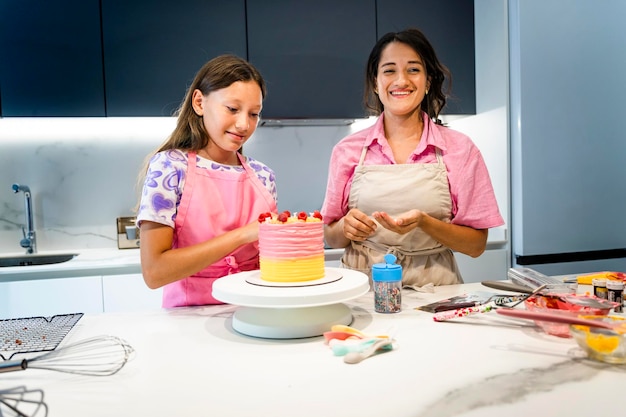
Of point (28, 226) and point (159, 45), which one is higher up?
point (159, 45)

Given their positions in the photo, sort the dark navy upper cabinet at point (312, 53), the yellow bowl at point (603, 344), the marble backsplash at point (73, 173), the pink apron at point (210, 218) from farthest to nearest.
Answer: the marble backsplash at point (73, 173) < the dark navy upper cabinet at point (312, 53) < the pink apron at point (210, 218) < the yellow bowl at point (603, 344)

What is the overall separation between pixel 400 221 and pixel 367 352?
0.47 metres

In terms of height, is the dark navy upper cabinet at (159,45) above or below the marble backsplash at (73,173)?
above

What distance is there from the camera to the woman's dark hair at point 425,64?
1.55 metres

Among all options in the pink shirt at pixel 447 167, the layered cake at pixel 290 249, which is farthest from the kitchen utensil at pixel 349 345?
the pink shirt at pixel 447 167

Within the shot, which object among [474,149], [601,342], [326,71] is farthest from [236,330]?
[326,71]

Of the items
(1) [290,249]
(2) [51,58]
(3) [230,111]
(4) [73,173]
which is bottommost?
(1) [290,249]

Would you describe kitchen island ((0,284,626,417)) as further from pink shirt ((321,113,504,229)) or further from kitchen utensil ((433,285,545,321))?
pink shirt ((321,113,504,229))

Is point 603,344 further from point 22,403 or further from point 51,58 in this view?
point 51,58

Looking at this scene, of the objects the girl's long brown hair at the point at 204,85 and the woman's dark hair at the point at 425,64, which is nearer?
the girl's long brown hair at the point at 204,85

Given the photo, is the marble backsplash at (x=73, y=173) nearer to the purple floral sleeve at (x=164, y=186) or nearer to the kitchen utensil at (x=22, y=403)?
the purple floral sleeve at (x=164, y=186)

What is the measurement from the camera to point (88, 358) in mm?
866

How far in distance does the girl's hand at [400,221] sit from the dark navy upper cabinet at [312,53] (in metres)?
1.35

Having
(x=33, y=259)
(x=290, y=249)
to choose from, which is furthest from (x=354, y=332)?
(x=33, y=259)
